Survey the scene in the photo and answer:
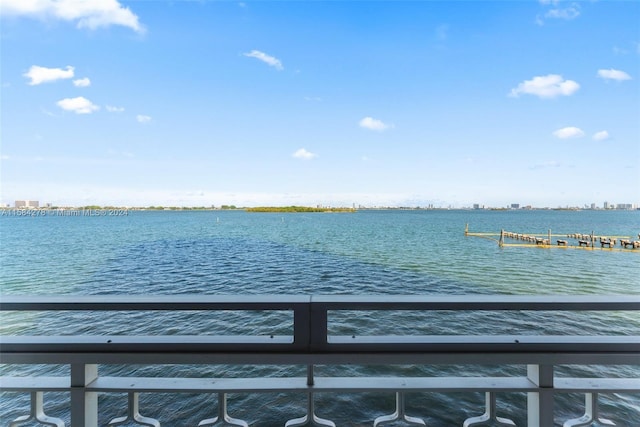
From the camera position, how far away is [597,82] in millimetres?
14305

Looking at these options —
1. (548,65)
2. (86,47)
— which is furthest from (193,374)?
(548,65)

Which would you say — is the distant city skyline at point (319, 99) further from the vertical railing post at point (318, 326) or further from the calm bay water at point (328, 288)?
the calm bay water at point (328, 288)

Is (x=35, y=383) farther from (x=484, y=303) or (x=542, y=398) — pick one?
(x=542, y=398)

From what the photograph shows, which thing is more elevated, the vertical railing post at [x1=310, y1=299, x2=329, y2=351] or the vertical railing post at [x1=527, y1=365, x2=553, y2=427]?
the vertical railing post at [x1=310, y1=299, x2=329, y2=351]

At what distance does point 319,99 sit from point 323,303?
1937cm

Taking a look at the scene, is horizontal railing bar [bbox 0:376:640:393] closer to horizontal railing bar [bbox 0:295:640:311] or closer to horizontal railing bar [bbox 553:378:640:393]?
horizontal railing bar [bbox 553:378:640:393]

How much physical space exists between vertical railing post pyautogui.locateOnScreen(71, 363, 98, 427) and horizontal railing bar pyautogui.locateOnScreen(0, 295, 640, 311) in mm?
191

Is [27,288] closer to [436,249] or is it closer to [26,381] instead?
[26,381]

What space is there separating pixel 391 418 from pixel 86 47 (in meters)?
9.81

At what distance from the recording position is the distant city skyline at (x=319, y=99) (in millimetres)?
3070

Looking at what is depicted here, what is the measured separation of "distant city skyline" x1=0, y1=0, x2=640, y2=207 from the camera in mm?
3070

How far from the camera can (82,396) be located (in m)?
0.88

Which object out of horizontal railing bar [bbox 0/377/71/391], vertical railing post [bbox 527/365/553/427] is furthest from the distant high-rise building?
vertical railing post [bbox 527/365/553/427]

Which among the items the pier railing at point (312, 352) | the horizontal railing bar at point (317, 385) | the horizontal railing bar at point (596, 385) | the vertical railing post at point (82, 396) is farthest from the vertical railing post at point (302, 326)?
the horizontal railing bar at point (596, 385)
